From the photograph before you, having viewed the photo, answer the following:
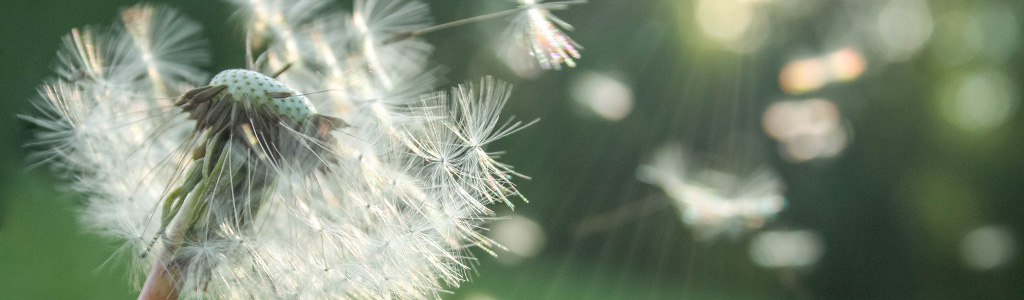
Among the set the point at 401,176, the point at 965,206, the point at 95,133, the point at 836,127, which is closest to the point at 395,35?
the point at 401,176

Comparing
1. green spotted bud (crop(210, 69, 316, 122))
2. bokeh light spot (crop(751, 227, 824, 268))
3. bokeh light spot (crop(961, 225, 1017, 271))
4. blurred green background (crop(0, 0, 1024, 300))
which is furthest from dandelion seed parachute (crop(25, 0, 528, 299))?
bokeh light spot (crop(961, 225, 1017, 271))

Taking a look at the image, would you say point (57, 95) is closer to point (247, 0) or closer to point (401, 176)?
point (247, 0)

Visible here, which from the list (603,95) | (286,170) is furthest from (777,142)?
(286,170)

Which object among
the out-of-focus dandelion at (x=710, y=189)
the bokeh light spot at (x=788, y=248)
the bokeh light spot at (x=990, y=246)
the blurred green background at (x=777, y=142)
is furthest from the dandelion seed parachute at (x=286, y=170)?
the bokeh light spot at (x=990, y=246)

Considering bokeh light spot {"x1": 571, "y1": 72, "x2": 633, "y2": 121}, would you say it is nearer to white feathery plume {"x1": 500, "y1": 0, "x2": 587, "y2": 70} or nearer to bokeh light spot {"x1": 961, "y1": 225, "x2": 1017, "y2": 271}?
white feathery plume {"x1": 500, "y1": 0, "x2": 587, "y2": 70}

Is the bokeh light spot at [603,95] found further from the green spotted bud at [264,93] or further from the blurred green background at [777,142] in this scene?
the green spotted bud at [264,93]

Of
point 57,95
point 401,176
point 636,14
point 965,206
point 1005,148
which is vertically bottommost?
point 965,206

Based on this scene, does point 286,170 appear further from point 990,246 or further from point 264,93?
point 990,246

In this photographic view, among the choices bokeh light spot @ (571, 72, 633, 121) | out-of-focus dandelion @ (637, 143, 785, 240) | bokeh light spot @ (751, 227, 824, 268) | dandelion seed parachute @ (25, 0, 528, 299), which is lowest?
bokeh light spot @ (751, 227, 824, 268)
